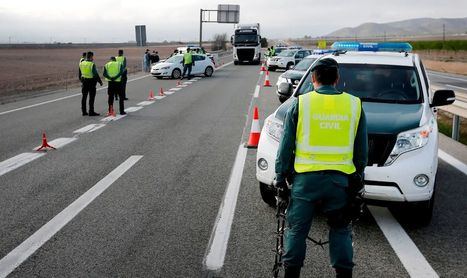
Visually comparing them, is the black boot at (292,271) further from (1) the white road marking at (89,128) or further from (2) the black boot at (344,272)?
(1) the white road marking at (89,128)

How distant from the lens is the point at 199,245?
191 inches

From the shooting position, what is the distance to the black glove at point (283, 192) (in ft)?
11.7

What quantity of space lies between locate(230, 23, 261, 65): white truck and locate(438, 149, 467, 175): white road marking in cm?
3697

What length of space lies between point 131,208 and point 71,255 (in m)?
1.41

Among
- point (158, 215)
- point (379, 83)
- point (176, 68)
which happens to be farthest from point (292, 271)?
point (176, 68)

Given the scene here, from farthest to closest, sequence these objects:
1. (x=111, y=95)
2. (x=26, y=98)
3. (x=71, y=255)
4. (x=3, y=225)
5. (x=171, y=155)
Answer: (x=26, y=98) < (x=111, y=95) < (x=171, y=155) < (x=3, y=225) < (x=71, y=255)

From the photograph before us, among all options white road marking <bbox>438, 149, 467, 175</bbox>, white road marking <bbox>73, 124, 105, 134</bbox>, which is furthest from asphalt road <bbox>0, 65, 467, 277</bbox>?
white road marking <bbox>73, 124, 105, 134</bbox>

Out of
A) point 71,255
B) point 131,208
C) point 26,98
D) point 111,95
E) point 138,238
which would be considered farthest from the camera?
point 26,98

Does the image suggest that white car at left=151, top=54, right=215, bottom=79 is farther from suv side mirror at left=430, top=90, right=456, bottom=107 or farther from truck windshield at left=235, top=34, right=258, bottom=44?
suv side mirror at left=430, top=90, right=456, bottom=107

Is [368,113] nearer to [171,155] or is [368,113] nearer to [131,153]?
[171,155]

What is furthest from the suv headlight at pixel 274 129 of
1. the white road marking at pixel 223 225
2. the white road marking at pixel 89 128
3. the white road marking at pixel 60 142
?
the white road marking at pixel 89 128

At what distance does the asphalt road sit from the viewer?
4441 millimetres

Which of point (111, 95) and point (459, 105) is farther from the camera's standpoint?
point (111, 95)

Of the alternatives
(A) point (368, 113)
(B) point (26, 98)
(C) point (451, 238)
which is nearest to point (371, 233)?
(C) point (451, 238)
